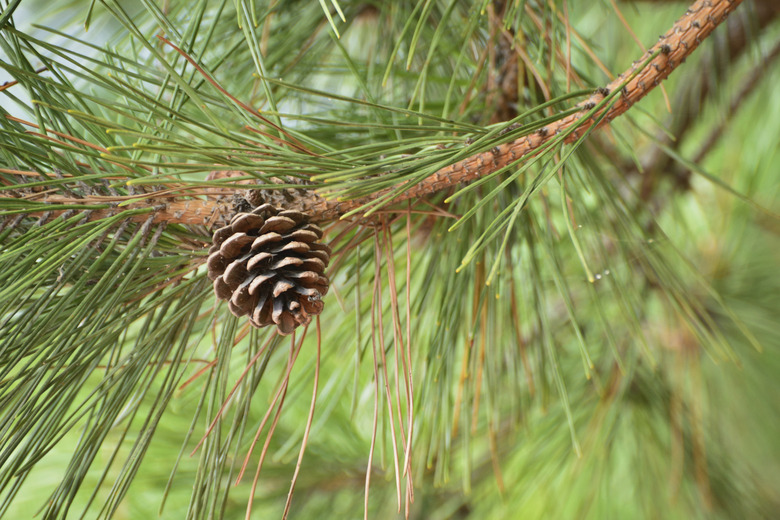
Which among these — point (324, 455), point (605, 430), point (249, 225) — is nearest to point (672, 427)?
point (605, 430)

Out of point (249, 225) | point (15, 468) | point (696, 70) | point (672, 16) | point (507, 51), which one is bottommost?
point (15, 468)

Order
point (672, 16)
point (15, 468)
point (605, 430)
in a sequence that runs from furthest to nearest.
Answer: point (672, 16) < point (605, 430) < point (15, 468)

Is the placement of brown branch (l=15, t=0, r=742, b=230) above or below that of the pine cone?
above

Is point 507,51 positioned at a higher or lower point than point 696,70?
lower

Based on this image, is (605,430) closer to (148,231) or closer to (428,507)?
(428,507)

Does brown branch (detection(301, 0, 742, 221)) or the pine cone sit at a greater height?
brown branch (detection(301, 0, 742, 221))

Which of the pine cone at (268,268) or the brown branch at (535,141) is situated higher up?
the brown branch at (535,141)
